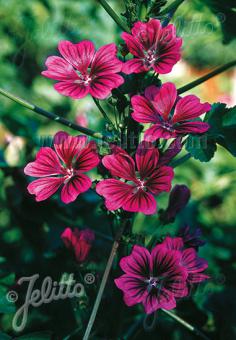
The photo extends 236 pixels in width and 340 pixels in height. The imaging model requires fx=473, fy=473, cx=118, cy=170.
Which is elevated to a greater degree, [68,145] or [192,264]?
[68,145]

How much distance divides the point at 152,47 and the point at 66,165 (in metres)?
0.26

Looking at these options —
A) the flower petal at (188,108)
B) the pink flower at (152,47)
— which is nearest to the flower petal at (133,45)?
the pink flower at (152,47)

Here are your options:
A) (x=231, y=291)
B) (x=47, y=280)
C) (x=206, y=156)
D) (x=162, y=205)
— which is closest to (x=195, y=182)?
(x=162, y=205)

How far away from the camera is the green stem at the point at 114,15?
819mm

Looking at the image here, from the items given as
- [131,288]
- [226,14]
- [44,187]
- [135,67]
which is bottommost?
[131,288]

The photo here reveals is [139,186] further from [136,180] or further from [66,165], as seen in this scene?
[66,165]

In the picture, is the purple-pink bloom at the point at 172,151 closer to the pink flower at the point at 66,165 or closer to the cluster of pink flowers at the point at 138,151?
the cluster of pink flowers at the point at 138,151

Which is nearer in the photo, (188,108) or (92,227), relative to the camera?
(188,108)

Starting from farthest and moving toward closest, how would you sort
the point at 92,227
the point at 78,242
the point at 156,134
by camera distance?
the point at 92,227 < the point at 78,242 < the point at 156,134

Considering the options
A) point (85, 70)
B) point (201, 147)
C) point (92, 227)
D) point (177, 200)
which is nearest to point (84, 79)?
point (85, 70)

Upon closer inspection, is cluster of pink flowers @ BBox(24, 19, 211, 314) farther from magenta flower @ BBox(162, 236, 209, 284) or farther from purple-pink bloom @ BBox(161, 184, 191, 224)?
purple-pink bloom @ BBox(161, 184, 191, 224)

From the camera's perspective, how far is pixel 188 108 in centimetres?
79

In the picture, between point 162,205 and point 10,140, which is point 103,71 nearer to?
point 10,140

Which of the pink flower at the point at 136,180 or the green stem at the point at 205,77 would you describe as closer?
the pink flower at the point at 136,180
